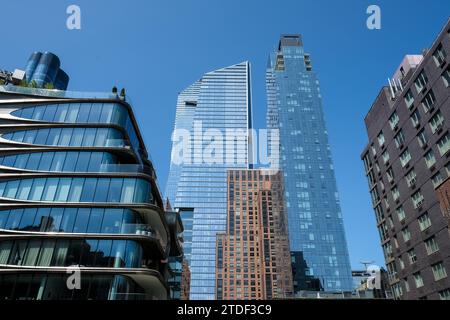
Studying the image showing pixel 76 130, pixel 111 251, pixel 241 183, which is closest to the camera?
pixel 111 251

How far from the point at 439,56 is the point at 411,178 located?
49.3 feet

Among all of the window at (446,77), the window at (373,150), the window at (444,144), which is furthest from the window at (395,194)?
the window at (446,77)

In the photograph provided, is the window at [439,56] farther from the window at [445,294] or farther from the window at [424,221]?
the window at [445,294]

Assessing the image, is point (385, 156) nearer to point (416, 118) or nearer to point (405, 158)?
point (405, 158)

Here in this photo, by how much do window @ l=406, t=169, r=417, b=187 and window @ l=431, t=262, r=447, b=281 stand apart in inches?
407

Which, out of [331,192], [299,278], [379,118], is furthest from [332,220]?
[379,118]

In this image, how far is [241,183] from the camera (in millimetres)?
188375

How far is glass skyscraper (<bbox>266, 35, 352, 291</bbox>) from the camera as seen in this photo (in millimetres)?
145125

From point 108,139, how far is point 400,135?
37704 mm

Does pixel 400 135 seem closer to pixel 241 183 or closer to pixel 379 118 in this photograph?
pixel 379 118

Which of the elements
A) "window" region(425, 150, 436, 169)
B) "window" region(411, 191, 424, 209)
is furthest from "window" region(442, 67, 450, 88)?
"window" region(411, 191, 424, 209)

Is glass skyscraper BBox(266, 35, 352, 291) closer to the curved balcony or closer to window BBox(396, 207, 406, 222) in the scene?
window BBox(396, 207, 406, 222)

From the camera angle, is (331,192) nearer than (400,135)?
No

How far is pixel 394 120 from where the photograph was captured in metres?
49.6
